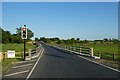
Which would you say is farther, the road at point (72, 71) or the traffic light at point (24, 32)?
the traffic light at point (24, 32)

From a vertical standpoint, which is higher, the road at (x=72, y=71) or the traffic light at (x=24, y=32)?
the traffic light at (x=24, y=32)

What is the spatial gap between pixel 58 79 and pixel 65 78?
0.56 metres

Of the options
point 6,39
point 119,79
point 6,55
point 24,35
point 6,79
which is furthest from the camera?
point 6,39

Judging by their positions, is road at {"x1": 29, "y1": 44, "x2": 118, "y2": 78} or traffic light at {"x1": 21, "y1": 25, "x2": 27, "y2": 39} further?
traffic light at {"x1": 21, "y1": 25, "x2": 27, "y2": 39}

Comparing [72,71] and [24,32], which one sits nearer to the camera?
[72,71]

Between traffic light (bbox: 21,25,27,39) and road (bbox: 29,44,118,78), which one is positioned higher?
traffic light (bbox: 21,25,27,39)

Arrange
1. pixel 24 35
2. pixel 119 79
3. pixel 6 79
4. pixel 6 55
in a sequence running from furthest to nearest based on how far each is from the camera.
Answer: pixel 6 55 < pixel 24 35 < pixel 6 79 < pixel 119 79

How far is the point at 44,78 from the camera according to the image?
15.6 m

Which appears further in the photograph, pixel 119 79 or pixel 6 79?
pixel 6 79

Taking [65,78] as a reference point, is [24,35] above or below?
above

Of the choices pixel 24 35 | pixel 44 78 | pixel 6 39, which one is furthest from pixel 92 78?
pixel 6 39

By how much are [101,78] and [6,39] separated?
547 ft

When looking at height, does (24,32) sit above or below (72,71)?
above

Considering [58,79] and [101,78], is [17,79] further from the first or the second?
[101,78]
